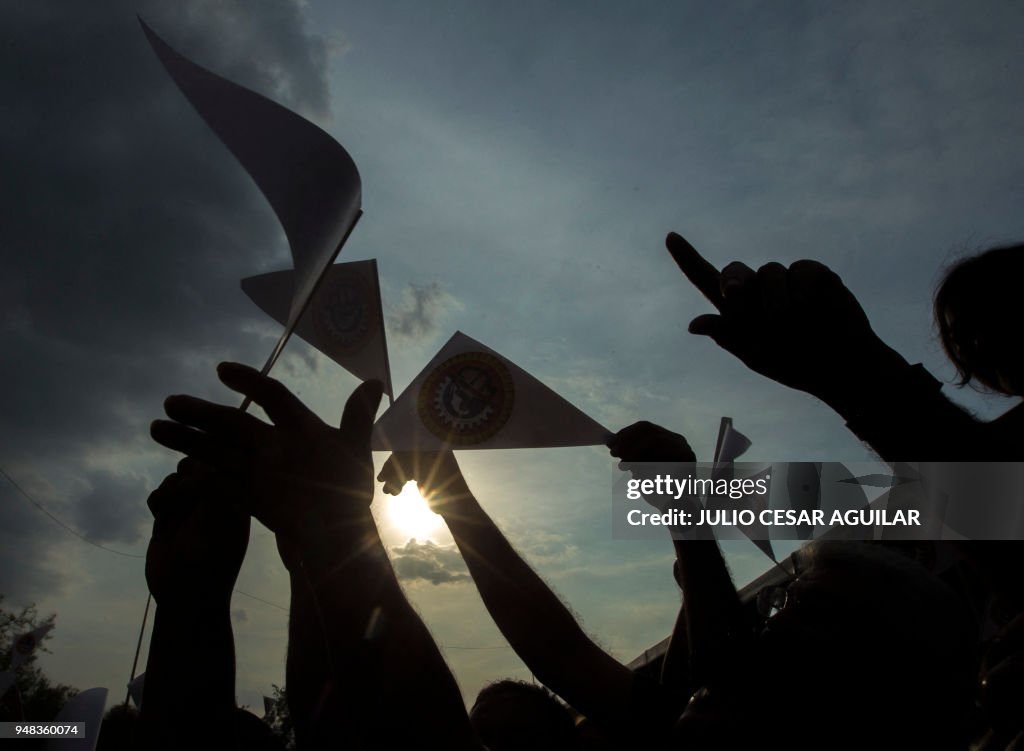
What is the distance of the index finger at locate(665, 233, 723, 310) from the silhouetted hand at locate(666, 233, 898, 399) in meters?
0.10

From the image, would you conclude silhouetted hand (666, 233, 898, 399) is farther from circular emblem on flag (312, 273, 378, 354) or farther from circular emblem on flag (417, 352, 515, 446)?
circular emblem on flag (312, 273, 378, 354)

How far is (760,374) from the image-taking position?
4.02 feet

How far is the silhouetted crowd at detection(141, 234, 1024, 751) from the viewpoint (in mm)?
1082

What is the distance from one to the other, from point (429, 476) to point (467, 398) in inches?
13.9

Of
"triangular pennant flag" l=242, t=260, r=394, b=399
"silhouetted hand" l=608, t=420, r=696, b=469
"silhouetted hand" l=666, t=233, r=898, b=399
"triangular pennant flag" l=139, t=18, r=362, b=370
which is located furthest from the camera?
"triangular pennant flag" l=242, t=260, r=394, b=399

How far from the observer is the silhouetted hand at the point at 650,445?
7.07 feet

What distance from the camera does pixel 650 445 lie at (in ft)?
7.10

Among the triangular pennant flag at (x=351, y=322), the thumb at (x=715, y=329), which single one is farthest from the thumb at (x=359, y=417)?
the triangular pennant flag at (x=351, y=322)

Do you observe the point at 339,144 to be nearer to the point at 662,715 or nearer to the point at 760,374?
the point at 760,374

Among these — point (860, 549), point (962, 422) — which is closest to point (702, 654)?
point (860, 549)

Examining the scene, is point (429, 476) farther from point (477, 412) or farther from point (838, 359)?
point (838, 359)

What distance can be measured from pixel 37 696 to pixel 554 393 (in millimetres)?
47676

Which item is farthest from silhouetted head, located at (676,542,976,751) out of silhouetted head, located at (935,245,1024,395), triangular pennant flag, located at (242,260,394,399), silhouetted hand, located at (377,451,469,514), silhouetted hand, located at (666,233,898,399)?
triangular pennant flag, located at (242,260,394,399)

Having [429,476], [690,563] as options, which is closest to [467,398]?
A: [429,476]
